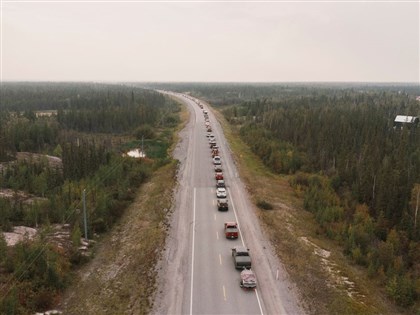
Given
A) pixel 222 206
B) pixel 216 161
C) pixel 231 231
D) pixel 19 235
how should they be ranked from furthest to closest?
pixel 216 161 → pixel 222 206 → pixel 19 235 → pixel 231 231

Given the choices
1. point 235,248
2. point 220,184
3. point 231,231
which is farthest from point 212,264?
point 220,184

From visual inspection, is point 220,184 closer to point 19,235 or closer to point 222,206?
point 222,206

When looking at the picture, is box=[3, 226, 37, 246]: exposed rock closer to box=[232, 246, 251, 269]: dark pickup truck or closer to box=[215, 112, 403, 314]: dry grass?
box=[232, 246, 251, 269]: dark pickup truck

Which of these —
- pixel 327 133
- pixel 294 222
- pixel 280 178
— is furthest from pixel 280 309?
pixel 327 133

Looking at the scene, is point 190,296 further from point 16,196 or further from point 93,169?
point 93,169

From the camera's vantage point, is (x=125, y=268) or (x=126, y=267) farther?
(x=126, y=267)

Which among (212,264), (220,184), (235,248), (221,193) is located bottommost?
(212,264)

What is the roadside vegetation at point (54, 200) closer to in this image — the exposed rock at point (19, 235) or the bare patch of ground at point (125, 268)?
the exposed rock at point (19, 235)
